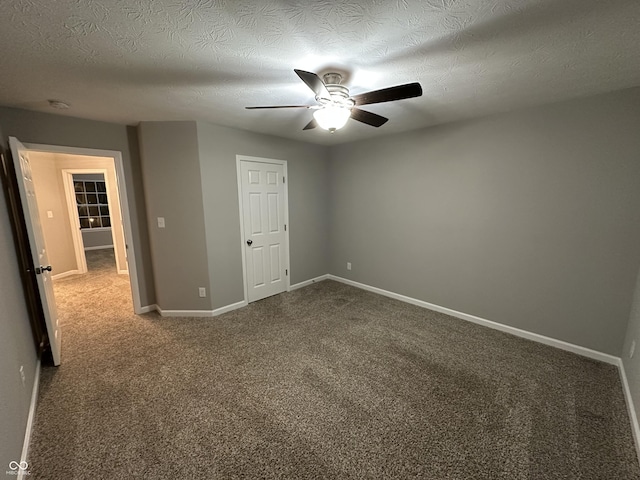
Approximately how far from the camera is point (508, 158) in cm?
276

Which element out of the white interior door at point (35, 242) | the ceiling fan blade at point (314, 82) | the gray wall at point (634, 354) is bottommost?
the gray wall at point (634, 354)

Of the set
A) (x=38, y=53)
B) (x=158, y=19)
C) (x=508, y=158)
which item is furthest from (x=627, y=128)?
(x=38, y=53)

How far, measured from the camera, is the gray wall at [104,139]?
251cm

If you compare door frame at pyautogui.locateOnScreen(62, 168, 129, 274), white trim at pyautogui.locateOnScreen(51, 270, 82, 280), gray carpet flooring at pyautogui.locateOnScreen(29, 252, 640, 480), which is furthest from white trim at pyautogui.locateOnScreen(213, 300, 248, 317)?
white trim at pyautogui.locateOnScreen(51, 270, 82, 280)

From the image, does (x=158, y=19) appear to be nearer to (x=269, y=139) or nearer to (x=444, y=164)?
(x=269, y=139)

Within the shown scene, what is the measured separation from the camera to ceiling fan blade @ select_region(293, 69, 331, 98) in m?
1.43

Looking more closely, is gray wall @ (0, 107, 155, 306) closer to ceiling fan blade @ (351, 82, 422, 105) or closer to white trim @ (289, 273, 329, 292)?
white trim @ (289, 273, 329, 292)

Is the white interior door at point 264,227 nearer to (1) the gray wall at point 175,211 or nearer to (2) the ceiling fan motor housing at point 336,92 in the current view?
(1) the gray wall at point 175,211

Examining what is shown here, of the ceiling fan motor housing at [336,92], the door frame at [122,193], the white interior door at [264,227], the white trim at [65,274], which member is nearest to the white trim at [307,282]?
the white interior door at [264,227]

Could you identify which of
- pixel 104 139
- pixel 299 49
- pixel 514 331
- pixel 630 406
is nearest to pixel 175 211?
pixel 104 139

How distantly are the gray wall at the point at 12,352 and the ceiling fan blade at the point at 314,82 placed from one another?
7.29ft

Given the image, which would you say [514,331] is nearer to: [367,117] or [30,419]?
[367,117]

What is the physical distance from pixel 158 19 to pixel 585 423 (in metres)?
3.44

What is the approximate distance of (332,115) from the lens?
6.27 feet
